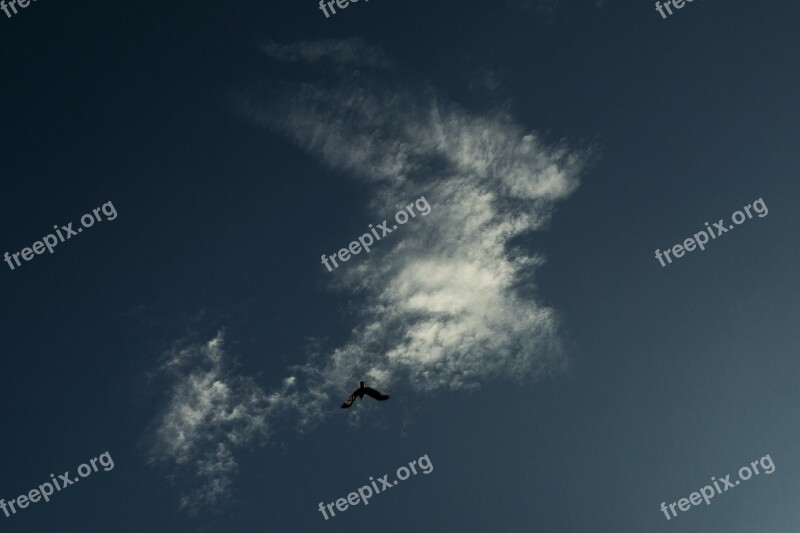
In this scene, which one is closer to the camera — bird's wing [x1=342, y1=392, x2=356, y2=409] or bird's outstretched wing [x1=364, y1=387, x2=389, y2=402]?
bird's wing [x1=342, y1=392, x2=356, y2=409]

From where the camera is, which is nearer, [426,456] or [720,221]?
[720,221]

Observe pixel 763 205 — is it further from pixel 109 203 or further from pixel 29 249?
pixel 29 249

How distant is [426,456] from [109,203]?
4752 centimetres

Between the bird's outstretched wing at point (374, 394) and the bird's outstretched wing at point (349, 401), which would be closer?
the bird's outstretched wing at point (349, 401)

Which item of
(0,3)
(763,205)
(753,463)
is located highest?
(0,3)

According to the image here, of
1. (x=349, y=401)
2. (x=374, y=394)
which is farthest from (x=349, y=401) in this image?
(x=374, y=394)

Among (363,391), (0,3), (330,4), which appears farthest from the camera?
(363,391)

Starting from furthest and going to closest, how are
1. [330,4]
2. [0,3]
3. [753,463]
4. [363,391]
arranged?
1. [753,463]
2. [363,391]
3. [330,4]
4. [0,3]

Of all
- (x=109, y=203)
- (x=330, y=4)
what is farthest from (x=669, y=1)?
(x=109, y=203)

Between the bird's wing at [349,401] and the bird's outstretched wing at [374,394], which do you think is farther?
the bird's outstretched wing at [374,394]

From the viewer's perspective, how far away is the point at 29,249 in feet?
187

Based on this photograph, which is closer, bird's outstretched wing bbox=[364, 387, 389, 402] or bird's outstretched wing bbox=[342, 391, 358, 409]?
bird's outstretched wing bbox=[342, 391, 358, 409]

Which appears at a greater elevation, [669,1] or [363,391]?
[669,1]

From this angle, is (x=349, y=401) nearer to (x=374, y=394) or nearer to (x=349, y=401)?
(x=349, y=401)
